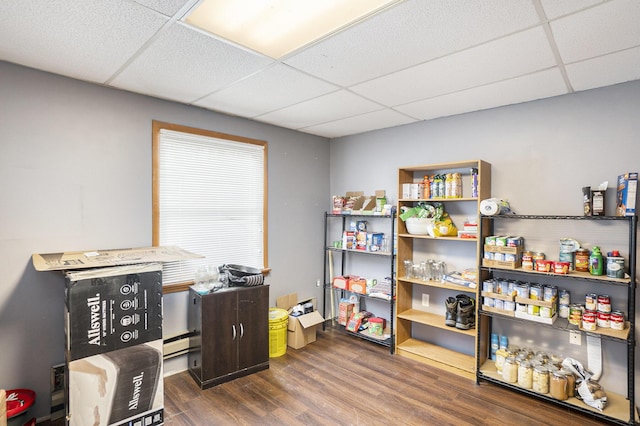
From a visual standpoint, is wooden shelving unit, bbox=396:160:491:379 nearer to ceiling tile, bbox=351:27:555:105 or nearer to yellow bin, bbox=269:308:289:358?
ceiling tile, bbox=351:27:555:105

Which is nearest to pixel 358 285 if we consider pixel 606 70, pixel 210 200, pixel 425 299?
pixel 425 299

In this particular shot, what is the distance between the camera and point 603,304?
2.48 m

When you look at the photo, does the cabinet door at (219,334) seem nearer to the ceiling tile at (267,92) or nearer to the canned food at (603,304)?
the ceiling tile at (267,92)

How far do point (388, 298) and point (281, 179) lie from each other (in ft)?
6.26

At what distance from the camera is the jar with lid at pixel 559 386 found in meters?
2.52

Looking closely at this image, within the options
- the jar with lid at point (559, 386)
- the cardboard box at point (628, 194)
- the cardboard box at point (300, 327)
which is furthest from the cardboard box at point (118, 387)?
the cardboard box at point (628, 194)

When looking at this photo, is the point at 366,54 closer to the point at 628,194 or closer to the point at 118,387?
the point at 628,194

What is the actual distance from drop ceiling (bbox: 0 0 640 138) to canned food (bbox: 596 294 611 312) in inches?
→ 66.0

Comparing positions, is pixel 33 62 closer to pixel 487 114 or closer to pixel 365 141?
pixel 365 141

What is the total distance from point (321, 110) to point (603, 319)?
9.70 feet

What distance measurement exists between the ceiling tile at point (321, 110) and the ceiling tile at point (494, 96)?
1.43 ft

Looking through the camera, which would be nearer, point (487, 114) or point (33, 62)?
point (33, 62)

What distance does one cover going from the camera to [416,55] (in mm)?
2088

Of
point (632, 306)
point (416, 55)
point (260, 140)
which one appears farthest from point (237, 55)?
point (632, 306)
